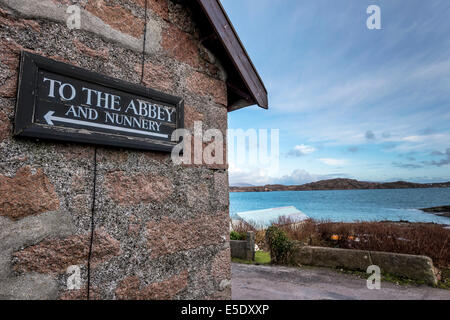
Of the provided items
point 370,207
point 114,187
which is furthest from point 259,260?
point 370,207

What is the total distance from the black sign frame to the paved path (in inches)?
145

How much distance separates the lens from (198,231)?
7.18 ft

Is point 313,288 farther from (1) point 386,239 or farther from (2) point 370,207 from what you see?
(2) point 370,207

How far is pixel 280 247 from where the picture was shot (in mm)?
7004

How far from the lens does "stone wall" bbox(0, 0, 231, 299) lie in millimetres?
1393

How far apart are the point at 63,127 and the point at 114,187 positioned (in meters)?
0.48

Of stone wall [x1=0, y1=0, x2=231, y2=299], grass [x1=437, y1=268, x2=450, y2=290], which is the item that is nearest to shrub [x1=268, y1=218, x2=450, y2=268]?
grass [x1=437, y1=268, x2=450, y2=290]

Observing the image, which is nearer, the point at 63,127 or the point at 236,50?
the point at 63,127

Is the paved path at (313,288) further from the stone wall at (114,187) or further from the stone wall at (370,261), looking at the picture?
the stone wall at (114,187)

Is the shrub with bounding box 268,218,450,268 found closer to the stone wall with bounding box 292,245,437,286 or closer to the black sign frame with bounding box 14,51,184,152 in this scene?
the stone wall with bounding box 292,245,437,286

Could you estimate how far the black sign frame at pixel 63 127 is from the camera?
1400mm

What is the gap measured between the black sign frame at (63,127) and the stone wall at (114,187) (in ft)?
0.20
